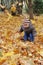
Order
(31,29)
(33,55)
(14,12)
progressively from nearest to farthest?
(33,55)
(31,29)
(14,12)

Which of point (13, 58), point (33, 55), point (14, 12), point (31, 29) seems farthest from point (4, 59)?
point (14, 12)

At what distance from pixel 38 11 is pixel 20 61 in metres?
25.4

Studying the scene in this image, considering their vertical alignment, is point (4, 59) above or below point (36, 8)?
above

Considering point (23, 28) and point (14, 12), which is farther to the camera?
point (14, 12)

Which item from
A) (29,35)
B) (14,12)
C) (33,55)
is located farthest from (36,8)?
(33,55)

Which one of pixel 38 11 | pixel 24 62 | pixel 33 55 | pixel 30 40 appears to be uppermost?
pixel 24 62

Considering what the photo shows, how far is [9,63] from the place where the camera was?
4934mm

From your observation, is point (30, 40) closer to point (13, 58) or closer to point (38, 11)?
point (13, 58)

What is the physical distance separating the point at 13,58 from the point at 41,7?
995 inches

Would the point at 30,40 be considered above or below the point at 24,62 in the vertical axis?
below

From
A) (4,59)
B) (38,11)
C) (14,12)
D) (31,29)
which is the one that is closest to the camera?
(4,59)

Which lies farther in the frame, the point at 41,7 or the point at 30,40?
the point at 41,7

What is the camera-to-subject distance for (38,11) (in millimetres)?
30188

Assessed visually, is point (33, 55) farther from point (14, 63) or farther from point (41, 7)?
point (41, 7)
